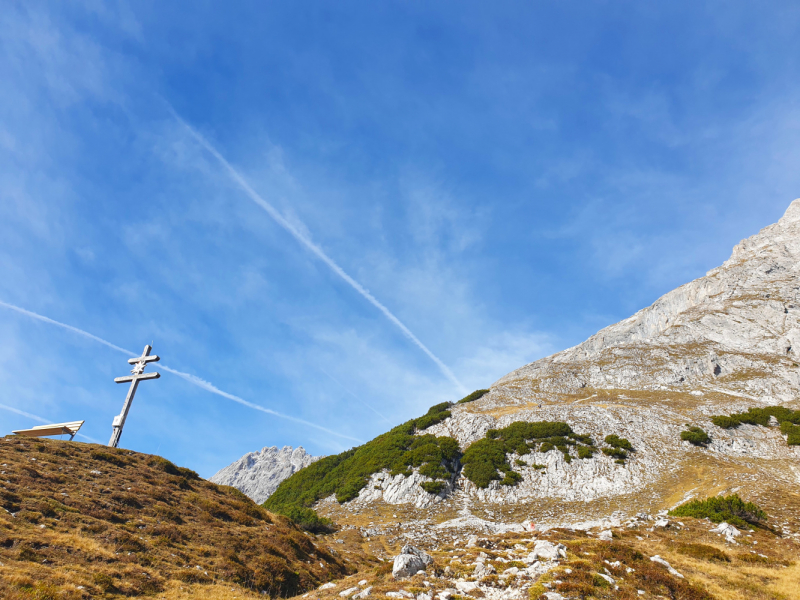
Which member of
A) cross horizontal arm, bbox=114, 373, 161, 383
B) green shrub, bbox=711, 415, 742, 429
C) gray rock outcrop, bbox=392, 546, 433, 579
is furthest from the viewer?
green shrub, bbox=711, 415, 742, 429

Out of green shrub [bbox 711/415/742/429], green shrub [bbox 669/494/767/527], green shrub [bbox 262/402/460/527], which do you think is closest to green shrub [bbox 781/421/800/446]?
green shrub [bbox 711/415/742/429]

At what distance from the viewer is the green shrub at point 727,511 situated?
24.6m

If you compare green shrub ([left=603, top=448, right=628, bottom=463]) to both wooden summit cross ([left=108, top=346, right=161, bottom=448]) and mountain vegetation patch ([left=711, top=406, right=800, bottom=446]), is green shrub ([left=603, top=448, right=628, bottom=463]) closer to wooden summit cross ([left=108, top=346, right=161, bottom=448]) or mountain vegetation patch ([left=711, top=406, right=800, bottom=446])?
mountain vegetation patch ([left=711, top=406, right=800, bottom=446])

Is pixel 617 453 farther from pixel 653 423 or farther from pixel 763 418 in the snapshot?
pixel 763 418

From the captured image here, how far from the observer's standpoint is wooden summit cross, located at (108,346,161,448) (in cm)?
2605

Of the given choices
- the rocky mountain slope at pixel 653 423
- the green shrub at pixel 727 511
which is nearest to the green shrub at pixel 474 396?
the rocky mountain slope at pixel 653 423

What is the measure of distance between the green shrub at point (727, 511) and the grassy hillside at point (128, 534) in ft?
82.4

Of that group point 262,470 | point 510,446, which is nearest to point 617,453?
point 510,446

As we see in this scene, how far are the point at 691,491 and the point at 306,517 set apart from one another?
1431 inches

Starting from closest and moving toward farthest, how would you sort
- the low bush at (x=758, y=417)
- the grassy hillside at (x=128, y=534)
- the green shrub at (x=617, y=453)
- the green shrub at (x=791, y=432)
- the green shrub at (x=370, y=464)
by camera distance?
the grassy hillside at (x=128, y=534) → the green shrub at (x=791, y=432) → the green shrub at (x=617, y=453) → the low bush at (x=758, y=417) → the green shrub at (x=370, y=464)

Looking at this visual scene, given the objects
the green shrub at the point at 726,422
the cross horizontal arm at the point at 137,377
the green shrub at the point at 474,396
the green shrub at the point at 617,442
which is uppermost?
the green shrub at the point at 474,396

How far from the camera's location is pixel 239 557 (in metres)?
18.1

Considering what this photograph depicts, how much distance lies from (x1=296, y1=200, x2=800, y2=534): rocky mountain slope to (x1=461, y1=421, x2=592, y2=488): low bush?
579mm

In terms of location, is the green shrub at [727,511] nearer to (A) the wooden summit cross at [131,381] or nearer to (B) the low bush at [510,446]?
(B) the low bush at [510,446]
